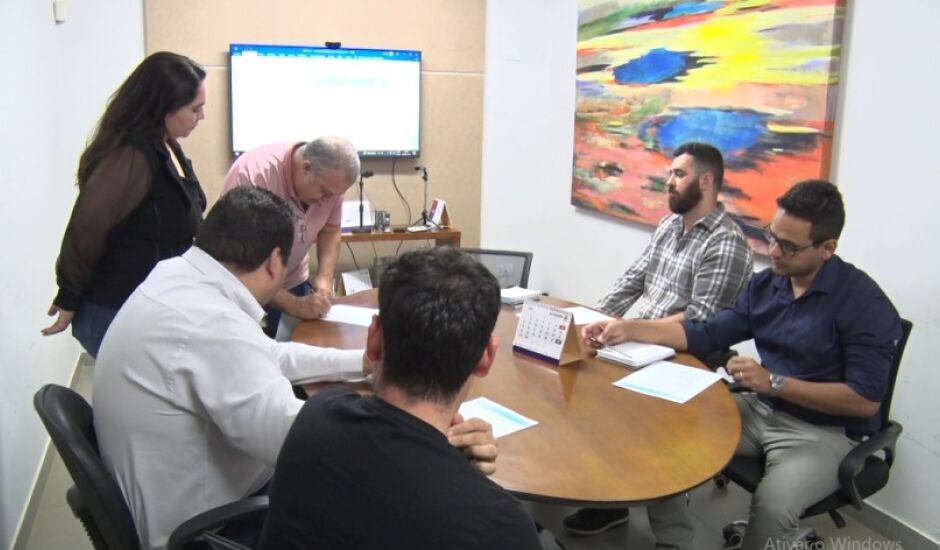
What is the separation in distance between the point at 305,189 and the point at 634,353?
4.38 ft

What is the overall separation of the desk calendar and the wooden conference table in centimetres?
3

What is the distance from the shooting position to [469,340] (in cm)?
107

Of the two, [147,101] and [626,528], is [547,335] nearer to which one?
[626,528]

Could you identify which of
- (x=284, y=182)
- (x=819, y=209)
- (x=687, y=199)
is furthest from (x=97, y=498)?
(x=687, y=199)

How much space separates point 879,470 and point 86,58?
4029mm

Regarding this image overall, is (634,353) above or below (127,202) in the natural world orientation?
below

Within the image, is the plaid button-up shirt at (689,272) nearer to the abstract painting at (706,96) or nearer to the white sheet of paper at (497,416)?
the abstract painting at (706,96)

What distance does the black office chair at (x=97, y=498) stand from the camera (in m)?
1.34

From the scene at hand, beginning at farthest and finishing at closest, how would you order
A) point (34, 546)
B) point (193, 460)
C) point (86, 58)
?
point (86, 58) → point (34, 546) → point (193, 460)

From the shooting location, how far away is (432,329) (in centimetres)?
105

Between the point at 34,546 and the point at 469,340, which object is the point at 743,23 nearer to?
the point at 469,340

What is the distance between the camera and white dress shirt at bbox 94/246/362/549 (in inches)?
56.2

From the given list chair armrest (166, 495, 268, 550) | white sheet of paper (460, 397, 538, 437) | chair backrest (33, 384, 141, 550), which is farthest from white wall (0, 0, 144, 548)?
white sheet of paper (460, 397, 538, 437)

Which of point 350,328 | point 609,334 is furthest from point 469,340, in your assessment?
point 350,328
